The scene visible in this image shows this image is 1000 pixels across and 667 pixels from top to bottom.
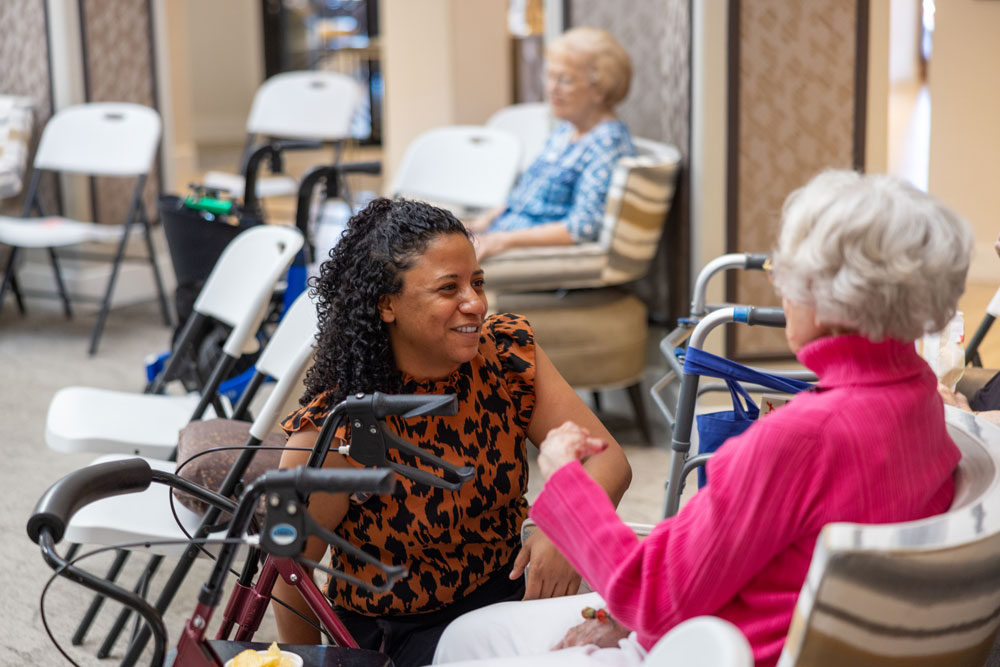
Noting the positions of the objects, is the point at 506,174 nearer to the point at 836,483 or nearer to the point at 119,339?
the point at 119,339

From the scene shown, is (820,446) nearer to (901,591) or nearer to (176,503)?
(901,591)

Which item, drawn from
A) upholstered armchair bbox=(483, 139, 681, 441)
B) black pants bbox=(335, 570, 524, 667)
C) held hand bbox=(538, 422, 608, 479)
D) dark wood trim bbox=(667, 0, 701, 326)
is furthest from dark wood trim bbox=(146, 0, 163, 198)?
held hand bbox=(538, 422, 608, 479)

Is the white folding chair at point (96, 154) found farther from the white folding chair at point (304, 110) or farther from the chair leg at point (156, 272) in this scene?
the white folding chair at point (304, 110)

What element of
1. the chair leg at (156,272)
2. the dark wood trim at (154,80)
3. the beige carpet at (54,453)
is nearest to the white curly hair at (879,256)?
the beige carpet at (54,453)

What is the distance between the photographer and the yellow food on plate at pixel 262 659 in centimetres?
128

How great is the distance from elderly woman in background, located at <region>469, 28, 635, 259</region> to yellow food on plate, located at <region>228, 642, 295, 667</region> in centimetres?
232

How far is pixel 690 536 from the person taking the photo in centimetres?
112

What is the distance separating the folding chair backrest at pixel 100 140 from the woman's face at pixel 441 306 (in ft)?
12.0

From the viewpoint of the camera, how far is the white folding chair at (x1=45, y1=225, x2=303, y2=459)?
2439mm

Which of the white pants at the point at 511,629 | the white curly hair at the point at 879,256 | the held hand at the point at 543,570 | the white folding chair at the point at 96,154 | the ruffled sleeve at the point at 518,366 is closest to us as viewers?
the white curly hair at the point at 879,256

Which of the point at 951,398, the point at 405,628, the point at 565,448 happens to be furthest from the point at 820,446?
the point at 951,398

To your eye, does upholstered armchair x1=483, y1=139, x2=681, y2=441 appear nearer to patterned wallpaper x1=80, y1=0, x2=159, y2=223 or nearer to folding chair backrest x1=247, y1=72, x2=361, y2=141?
folding chair backrest x1=247, y1=72, x2=361, y2=141

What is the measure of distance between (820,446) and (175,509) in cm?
138

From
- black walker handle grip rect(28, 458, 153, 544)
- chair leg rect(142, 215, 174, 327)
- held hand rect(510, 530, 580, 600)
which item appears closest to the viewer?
black walker handle grip rect(28, 458, 153, 544)
